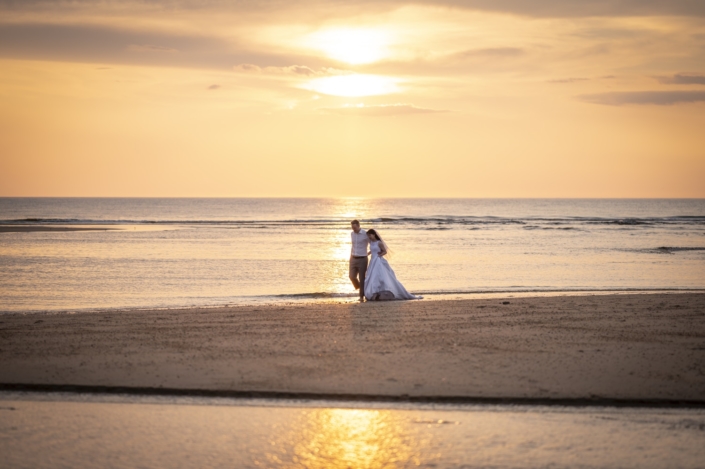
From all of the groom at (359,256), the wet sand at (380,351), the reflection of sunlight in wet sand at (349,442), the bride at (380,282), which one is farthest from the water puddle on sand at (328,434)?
the groom at (359,256)

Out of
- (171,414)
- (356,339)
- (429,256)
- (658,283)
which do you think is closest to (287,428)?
(171,414)

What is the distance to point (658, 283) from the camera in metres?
20.9

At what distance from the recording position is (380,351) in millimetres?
8992

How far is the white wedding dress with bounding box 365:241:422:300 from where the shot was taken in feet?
50.4

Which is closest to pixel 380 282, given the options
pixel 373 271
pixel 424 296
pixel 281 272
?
pixel 373 271

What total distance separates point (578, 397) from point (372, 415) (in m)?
2.27

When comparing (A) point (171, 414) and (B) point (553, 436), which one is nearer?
(B) point (553, 436)

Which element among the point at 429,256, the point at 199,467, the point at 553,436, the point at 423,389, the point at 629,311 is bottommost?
the point at 199,467

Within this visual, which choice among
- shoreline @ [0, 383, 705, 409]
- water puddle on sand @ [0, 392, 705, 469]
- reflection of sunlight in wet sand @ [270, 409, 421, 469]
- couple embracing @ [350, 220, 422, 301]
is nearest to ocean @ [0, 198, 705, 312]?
couple embracing @ [350, 220, 422, 301]

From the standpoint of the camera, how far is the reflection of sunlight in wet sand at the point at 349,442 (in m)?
5.05

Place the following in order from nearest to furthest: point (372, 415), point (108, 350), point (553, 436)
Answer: point (553, 436)
point (372, 415)
point (108, 350)

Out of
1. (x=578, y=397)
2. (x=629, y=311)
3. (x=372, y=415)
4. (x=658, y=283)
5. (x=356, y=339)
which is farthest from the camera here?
(x=658, y=283)

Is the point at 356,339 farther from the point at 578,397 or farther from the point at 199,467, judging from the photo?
the point at 199,467

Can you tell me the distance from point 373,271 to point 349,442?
32.9ft
